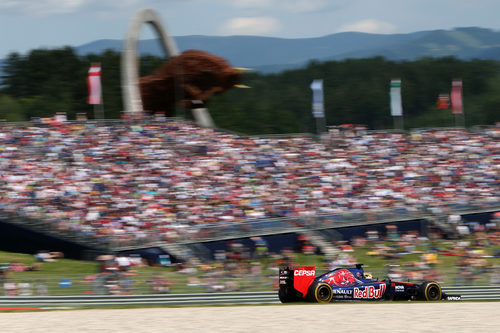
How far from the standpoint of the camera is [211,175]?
78.0 feet

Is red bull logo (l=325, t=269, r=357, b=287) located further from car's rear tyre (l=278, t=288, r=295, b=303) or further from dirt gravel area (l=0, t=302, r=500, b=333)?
car's rear tyre (l=278, t=288, r=295, b=303)

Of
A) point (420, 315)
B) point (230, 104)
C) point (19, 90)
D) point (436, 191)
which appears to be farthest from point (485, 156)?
point (19, 90)

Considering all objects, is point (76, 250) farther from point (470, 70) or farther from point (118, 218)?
point (470, 70)

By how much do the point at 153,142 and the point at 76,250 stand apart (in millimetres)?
6776

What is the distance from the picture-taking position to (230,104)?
73.5 meters

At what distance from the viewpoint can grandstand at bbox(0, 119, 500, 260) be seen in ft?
66.8

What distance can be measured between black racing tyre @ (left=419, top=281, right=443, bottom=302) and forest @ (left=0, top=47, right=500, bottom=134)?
51.4m

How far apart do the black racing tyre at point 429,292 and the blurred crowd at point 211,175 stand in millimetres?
7584

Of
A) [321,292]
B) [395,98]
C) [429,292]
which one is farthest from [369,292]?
[395,98]

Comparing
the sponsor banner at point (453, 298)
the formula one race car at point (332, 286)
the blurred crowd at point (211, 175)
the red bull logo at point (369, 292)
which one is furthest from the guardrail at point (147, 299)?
the blurred crowd at point (211, 175)

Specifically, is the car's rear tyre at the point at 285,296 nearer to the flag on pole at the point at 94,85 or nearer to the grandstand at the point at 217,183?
the grandstand at the point at 217,183

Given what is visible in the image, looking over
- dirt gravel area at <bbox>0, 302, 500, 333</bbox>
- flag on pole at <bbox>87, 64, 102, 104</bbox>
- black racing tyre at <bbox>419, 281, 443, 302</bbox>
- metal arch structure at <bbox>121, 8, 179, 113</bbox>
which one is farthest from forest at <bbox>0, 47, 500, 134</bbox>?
black racing tyre at <bbox>419, 281, 443, 302</bbox>

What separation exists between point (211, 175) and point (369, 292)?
10473 mm

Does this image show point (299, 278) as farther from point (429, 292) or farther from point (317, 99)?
point (317, 99)
